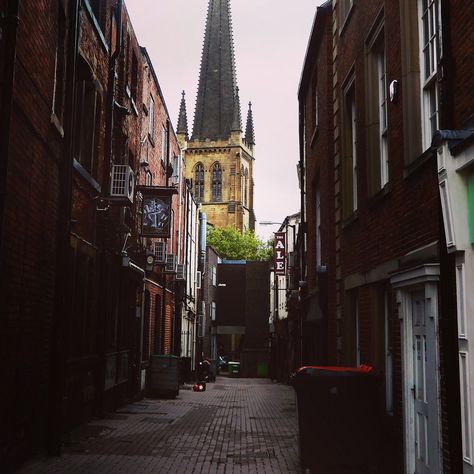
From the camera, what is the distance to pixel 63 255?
9711 millimetres

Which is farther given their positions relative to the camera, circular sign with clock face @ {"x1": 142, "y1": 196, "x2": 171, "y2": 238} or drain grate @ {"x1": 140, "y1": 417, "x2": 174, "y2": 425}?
circular sign with clock face @ {"x1": 142, "y1": 196, "x2": 171, "y2": 238}

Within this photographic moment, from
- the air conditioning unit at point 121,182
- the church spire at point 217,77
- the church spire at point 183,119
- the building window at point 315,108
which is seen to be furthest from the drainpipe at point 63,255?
the church spire at point 183,119

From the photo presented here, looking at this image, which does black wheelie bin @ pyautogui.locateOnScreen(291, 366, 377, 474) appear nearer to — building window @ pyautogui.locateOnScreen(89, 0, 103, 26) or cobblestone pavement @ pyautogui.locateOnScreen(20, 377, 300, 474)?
cobblestone pavement @ pyautogui.locateOnScreen(20, 377, 300, 474)

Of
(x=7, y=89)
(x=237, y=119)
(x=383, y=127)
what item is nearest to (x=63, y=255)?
(x=7, y=89)

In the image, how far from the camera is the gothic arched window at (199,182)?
9638 centimetres

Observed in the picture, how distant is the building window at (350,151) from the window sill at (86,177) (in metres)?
4.58

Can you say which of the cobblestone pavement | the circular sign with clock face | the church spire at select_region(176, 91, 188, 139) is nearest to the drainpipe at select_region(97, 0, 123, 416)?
the cobblestone pavement

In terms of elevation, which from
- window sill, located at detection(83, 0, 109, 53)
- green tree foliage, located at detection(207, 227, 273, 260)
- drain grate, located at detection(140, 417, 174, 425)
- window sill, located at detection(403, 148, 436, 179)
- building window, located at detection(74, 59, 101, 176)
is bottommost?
drain grate, located at detection(140, 417, 174, 425)

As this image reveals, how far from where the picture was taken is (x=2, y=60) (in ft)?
23.7

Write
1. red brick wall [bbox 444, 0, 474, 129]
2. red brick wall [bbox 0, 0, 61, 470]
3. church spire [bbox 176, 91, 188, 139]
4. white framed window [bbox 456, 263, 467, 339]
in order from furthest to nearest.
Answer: church spire [bbox 176, 91, 188, 139]
red brick wall [bbox 0, 0, 61, 470]
red brick wall [bbox 444, 0, 474, 129]
white framed window [bbox 456, 263, 467, 339]

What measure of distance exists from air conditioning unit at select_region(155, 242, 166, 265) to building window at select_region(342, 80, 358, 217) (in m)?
11.7

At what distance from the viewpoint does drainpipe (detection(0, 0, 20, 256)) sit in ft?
22.7

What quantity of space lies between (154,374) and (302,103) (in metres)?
9.22

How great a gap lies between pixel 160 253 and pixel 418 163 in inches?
638
